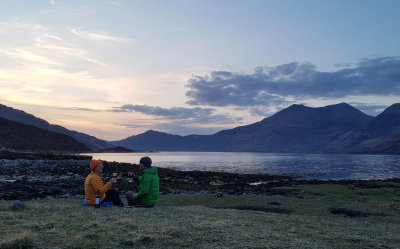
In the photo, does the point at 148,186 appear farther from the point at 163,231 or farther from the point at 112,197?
the point at 163,231

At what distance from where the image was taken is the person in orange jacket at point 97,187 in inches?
592

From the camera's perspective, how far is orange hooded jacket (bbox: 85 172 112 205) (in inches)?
591

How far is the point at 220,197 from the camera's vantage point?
2419 centimetres

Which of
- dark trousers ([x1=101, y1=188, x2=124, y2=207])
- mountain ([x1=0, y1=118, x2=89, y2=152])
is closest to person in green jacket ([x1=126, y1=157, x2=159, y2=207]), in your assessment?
dark trousers ([x1=101, y1=188, x2=124, y2=207])

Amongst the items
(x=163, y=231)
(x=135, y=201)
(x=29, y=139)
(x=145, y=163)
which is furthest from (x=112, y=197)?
(x=29, y=139)

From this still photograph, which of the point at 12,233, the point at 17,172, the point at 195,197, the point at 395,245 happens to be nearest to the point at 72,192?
the point at 195,197

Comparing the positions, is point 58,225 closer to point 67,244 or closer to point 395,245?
point 67,244

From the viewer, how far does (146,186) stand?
15570mm

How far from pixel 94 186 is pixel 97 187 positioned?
0.47ft

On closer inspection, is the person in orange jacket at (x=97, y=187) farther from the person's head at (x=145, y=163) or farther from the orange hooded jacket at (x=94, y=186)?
the person's head at (x=145, y=163)

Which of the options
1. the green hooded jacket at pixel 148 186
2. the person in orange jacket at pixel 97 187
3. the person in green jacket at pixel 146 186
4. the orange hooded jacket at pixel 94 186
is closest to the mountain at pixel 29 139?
the orange hooded jacket at pixel 94 186

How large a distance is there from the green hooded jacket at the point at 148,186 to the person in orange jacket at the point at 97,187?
137 cm

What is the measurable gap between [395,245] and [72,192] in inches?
874

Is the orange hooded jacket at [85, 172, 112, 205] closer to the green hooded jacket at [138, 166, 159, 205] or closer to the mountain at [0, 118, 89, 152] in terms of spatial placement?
the green hooded jacket at [138, 166, 159, 205]
